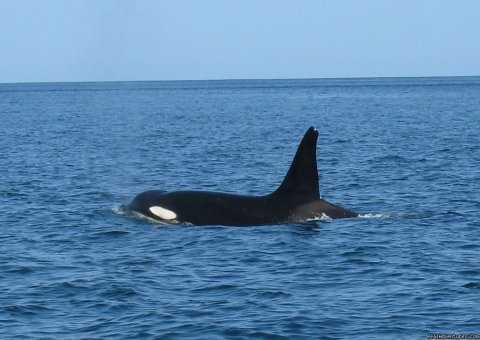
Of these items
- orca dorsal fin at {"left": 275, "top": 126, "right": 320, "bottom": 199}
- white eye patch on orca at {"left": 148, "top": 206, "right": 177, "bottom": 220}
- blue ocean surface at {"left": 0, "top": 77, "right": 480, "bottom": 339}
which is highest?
orca dorsal fin at {"left": 275, "top": 126, "right": 320, "bottom": 199}

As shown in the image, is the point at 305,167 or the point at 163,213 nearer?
the point at 305,167

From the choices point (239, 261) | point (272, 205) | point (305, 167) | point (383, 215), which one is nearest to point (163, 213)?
point (272, 205)

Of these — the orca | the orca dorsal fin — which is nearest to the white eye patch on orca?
the orca

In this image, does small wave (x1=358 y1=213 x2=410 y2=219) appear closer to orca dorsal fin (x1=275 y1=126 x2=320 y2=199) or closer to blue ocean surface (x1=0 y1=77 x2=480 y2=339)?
blue ocean surface (x1=0 y1=77 x2=480 y2=339)

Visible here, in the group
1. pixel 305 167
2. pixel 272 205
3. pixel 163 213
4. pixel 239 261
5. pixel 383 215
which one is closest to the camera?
pixel 239 261

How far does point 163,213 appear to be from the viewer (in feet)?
71.9

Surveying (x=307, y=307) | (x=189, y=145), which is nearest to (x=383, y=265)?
(x=307, y=307)

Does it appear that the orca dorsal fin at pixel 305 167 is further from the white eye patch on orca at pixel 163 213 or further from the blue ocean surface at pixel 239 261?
the white eye patch on orca at pixel 163 213

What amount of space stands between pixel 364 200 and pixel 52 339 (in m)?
14.4

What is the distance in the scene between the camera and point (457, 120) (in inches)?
3002

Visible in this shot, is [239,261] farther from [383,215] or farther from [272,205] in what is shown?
[383,215]

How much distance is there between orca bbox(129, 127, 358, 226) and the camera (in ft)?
69.3

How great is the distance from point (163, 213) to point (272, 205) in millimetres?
2530

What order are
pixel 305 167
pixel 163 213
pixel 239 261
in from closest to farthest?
pixel 239 261, pixel 305 167, pixel 163 213
